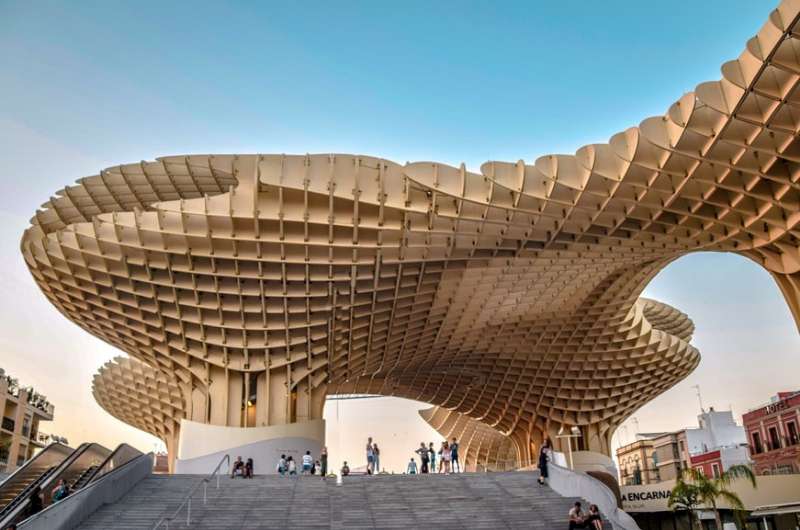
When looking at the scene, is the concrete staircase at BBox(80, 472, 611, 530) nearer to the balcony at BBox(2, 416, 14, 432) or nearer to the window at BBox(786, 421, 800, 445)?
the window at BBox(786, 421, 800, 445)

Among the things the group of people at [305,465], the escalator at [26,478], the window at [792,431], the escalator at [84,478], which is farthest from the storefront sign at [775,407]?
the escalator at [26,478]

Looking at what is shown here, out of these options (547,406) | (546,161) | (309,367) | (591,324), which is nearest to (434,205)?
(546,161)

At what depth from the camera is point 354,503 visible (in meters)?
22.5

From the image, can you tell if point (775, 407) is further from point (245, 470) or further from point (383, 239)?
point (245, 470)

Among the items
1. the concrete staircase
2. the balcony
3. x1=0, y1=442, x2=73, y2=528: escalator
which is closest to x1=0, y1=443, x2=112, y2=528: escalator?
x1=0, y1=442, x2=73, y2=528: escalator

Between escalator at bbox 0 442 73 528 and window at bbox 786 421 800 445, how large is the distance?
48.4 m

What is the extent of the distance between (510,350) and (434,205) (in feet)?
78.7

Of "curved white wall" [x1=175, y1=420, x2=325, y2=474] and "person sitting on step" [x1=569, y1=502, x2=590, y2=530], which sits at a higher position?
"curved white wall" [x1=175, y1=420, x2=325, y2=474]

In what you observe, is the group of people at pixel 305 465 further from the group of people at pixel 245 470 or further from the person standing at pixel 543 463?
the person standing at pixel 543 463

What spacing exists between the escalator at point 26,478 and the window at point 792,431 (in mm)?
48418

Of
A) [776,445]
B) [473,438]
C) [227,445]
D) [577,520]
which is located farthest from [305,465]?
[473,438]

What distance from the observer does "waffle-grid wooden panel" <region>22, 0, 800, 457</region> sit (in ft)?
84.0

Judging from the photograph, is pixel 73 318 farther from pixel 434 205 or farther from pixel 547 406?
pixel 547 406

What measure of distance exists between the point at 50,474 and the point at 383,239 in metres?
16.4
